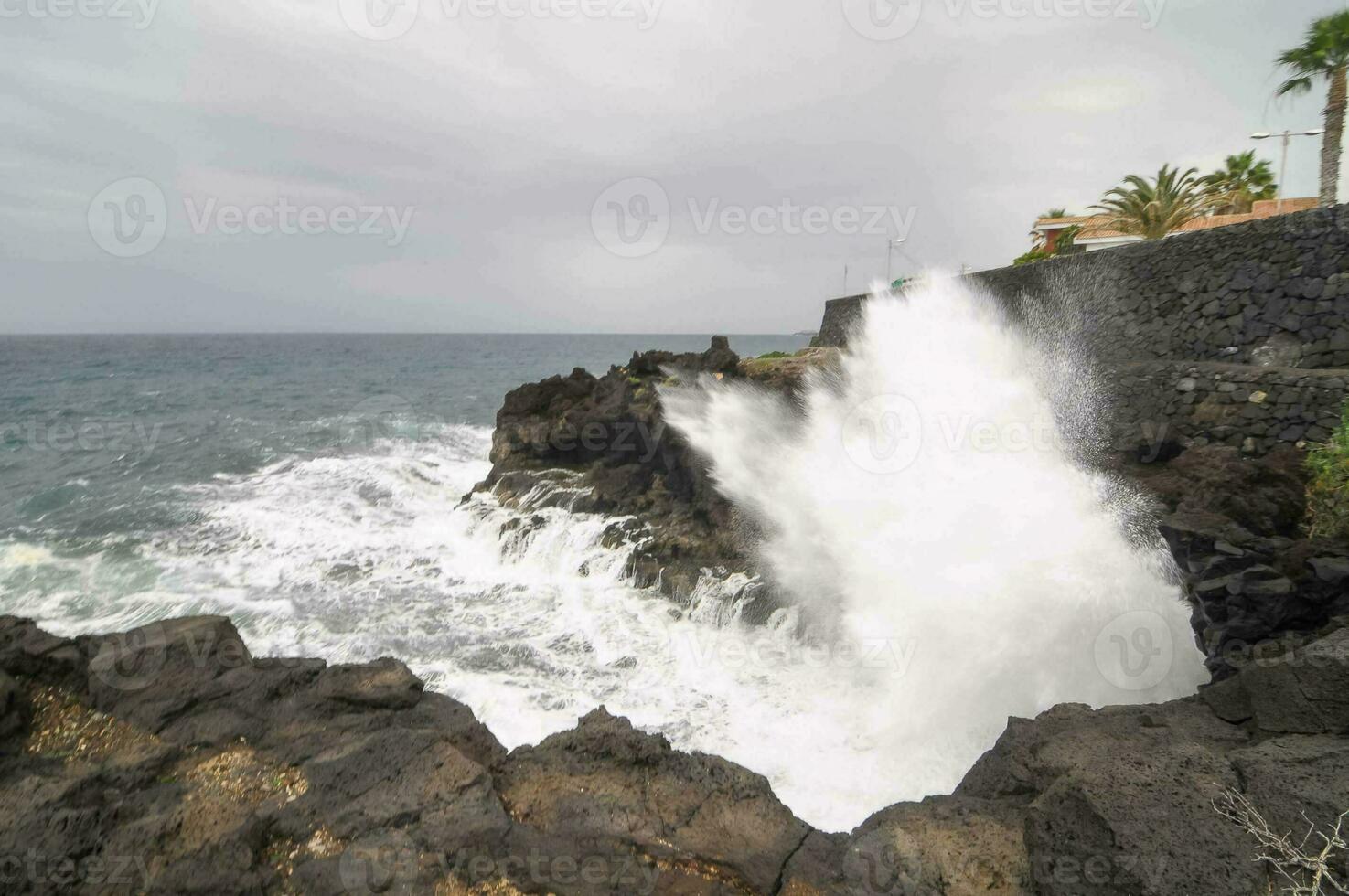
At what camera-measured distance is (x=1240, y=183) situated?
75.5 feet

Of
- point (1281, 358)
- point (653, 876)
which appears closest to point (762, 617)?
point (653, 876)

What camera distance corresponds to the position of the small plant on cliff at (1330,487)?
22.1 ft

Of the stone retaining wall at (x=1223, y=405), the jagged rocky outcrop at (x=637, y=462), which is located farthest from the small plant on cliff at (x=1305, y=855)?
the jagged rocky outcrop at (x=637, y=462)

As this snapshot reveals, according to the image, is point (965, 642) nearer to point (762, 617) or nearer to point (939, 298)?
point (762, 617)

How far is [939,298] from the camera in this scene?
16.1 meters

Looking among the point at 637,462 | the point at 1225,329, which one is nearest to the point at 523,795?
the point at 637,462

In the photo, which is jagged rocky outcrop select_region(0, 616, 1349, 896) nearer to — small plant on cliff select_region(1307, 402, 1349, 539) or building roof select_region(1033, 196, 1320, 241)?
small plant on cliff select_region(1307, 402, 1349, 539)

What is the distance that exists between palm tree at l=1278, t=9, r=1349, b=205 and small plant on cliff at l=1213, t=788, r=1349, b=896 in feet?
46.8

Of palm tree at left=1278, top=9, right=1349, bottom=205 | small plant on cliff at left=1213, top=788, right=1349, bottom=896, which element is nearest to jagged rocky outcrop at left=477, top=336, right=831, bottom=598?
small plant on cliff at left=1213, top=788, right=1349, bottom=896

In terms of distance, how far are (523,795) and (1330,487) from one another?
8.38m

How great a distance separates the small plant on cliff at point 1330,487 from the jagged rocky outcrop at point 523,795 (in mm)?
2553

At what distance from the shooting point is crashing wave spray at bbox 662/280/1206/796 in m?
7.39

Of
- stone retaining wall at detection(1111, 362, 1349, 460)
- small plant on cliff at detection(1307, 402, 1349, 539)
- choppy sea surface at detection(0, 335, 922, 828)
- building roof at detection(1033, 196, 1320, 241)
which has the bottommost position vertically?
choppy sea surface at detection(0, 335, 922, 828)

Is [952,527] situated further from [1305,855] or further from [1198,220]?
[1198,220]
